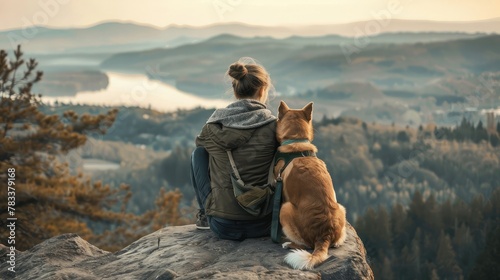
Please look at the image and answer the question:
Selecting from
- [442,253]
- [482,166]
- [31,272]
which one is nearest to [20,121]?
[31,272]

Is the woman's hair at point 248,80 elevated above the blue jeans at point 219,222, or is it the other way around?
the woman's hair at point 248,80

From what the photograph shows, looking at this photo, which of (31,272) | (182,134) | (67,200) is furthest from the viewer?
(182,134)

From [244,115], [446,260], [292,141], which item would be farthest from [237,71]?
[446,260]

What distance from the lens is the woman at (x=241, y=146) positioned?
8.06 metres

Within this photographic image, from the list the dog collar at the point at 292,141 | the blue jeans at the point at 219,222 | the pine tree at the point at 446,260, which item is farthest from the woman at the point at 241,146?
the pine tree at the point at 446,260

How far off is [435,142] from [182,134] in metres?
63.2

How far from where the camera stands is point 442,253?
281 feet

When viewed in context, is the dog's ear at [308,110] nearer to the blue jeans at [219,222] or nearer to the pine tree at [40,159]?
the blue jeans at [219,222]

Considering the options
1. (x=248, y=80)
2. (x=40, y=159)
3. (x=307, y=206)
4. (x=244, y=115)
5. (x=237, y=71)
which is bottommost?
(x=40, y=159)

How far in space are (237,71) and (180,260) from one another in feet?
7.42

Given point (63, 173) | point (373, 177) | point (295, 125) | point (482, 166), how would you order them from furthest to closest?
1. point (373, 177)
2. point (482, 166)
3. point (63, 173)
4. point (295, 125)

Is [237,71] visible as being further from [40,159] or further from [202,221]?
[40,159]

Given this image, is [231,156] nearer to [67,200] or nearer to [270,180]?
[270,180]

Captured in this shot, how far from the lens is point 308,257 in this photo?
7133 millimetres
